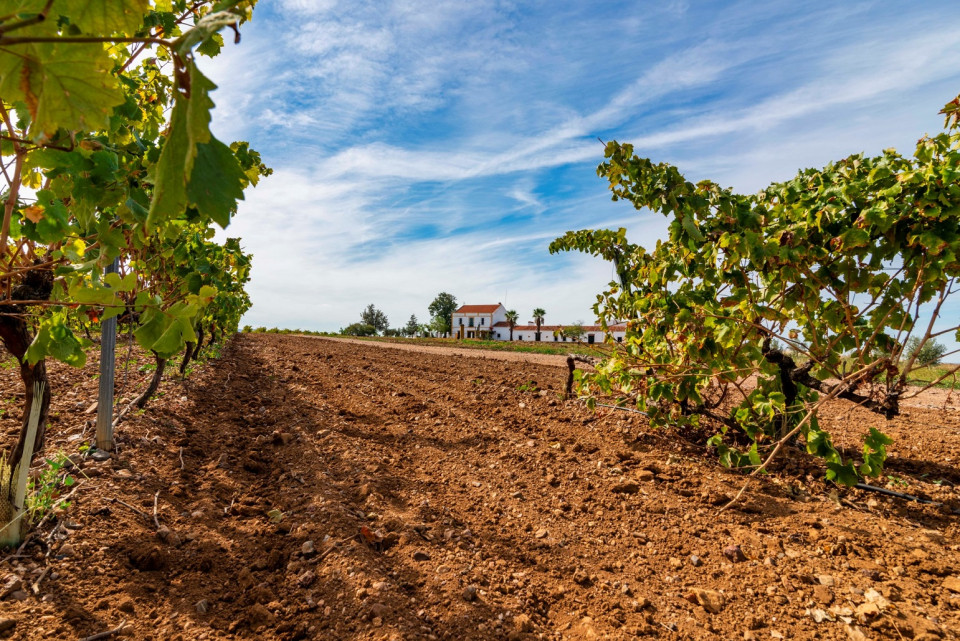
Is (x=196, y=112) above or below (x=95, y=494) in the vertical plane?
above

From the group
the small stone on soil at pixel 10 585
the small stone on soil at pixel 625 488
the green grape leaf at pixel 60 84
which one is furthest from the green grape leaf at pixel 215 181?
the small stone on soil at pixel 625 488

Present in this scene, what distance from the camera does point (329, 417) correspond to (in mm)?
4871

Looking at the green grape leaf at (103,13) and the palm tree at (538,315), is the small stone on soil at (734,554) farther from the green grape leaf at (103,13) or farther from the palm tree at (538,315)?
the palm tree at (538,315)

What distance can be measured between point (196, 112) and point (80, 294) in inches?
42.8

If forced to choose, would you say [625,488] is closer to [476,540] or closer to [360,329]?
[476,540]

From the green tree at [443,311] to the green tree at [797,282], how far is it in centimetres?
6559

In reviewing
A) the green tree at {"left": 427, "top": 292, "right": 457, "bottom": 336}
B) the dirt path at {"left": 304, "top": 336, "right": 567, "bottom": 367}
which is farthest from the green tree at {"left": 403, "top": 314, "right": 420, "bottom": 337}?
the dirt path at {"left": 304, "top": 336, "right": 567, "bottom": 367}

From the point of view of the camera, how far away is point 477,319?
224ft

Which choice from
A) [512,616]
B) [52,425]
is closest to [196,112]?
[512,616]

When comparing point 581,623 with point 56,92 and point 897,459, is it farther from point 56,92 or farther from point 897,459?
point 897,459

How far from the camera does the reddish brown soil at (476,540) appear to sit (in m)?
2.00

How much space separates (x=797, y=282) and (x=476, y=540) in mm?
2514

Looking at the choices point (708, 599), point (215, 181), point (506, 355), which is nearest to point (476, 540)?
point (708, 599)

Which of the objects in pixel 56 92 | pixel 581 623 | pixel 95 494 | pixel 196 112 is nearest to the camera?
pixel 196 112
